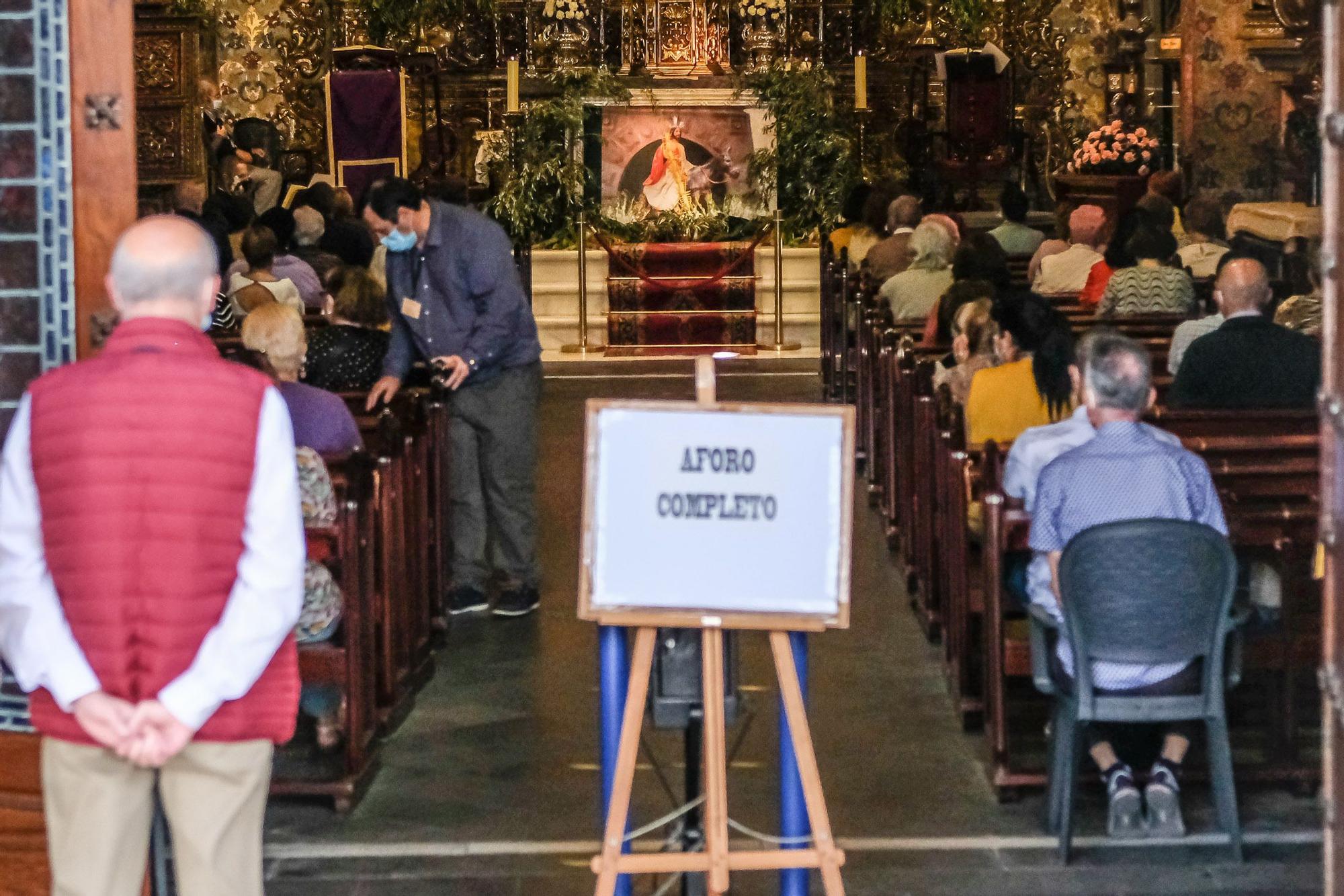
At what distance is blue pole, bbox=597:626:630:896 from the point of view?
4215 mm

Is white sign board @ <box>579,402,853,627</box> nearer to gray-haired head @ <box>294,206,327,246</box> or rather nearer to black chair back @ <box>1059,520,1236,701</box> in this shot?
black chair back @ <box>1059,520,1236,701</box>

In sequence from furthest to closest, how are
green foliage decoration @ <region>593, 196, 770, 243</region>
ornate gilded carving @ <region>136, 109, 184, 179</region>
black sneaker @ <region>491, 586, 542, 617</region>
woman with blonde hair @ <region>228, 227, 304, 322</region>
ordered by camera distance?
green foliage decoration @ <region>593, 196, 770, 243</region> → ornate gilded carving @ <region>136, 109, 184, 179</region> → woman with blonde hair @ <region>228, 227, 304, 322</region> → black sneaker @ <region>491, 586, 542, 617</region>

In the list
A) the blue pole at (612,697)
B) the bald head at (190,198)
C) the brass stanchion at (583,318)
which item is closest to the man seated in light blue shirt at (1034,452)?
the blue pole at (612,697)

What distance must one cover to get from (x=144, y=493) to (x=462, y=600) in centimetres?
472

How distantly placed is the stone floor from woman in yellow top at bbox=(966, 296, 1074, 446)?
2.90ft

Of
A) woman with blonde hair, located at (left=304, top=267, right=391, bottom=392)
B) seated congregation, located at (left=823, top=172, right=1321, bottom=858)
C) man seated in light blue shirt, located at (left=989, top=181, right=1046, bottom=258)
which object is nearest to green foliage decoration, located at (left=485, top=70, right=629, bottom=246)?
man seated in light blue shirt, located at (left=989, top=181, right=1046, bottom=258)

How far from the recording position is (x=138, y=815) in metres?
3.47

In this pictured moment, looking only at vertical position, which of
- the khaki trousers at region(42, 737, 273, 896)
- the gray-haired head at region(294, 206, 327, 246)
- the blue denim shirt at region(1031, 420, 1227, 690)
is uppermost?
the gray-haired head at region(294, 206, 327, 246)

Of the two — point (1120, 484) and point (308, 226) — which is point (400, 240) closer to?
point (1120, 484)

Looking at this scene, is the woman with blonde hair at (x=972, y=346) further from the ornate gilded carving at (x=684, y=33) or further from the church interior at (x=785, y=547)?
the ornate gilded carving at (x=684, y=33)

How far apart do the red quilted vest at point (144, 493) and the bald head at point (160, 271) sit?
0.03 metres

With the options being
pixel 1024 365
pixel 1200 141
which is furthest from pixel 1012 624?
pixel 1200 141

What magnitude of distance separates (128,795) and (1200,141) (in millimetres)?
14484

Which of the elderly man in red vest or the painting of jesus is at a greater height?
the painting of jesus
